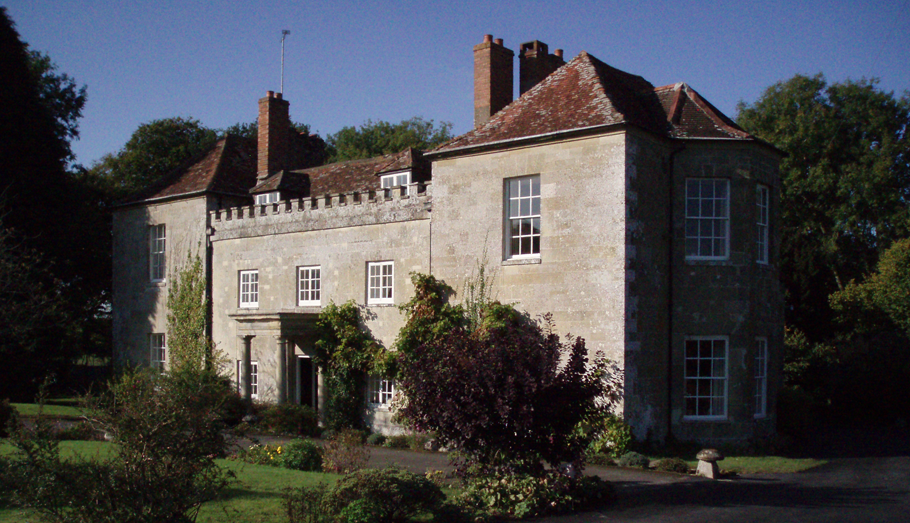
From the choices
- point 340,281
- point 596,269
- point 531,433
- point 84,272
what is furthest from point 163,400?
point 84,272

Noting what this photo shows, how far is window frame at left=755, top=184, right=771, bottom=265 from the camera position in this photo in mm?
20547

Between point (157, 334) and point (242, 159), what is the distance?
7.36 m

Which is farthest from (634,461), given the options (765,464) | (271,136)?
(271,136)

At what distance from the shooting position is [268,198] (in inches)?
1097

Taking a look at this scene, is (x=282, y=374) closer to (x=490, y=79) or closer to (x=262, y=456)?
(x=262, y=456)

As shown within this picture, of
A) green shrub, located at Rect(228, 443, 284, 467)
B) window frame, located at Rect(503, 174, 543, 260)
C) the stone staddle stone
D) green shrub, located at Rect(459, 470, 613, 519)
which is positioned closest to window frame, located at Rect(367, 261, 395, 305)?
window frame, located at Rect(503, 174, 543, 260)

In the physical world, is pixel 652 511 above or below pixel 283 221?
below

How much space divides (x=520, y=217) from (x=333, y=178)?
9.65m

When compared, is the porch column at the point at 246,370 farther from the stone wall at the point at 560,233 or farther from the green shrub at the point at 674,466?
the green shrub at the point at 674,466

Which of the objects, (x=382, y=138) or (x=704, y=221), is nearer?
(x=704, y=221)

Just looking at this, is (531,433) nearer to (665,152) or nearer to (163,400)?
(163,400)

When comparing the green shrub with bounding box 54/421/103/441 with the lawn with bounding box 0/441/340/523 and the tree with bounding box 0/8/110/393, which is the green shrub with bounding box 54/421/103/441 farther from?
the tree with bounding box 0/8/110/393

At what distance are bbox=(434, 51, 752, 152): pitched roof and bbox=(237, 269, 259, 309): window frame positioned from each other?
922 centimetres

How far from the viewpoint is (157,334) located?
97.9ft
